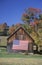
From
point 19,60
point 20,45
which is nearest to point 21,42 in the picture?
point 20,45

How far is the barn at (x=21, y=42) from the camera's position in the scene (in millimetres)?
27891

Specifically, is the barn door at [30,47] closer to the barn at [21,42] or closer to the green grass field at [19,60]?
the barn at [21,42]

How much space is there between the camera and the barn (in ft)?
91.5

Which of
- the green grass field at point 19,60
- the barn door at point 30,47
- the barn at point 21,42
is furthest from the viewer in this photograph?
the barn at point 21,42

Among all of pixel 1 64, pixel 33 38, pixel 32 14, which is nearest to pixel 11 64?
pixel 1 64

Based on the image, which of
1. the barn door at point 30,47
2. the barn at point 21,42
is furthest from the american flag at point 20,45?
the barn door at point 30,47

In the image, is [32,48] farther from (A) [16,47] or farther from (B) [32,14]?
(B) [32,14]

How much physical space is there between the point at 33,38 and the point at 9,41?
2.93 meters

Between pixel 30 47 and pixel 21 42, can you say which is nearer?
pixel 30 47

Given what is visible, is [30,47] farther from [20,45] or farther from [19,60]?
[19,60]

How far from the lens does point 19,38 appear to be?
28.4 metres

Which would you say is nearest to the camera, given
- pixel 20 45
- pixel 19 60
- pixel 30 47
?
pixel 19 60

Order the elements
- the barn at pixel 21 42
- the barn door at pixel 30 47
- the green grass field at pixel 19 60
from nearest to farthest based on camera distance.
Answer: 1. the green grass field at pixel 19 60
2. the barn door at pixel 30 47
3. the barn at pixel 21 42

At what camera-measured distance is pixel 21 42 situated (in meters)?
28.2
